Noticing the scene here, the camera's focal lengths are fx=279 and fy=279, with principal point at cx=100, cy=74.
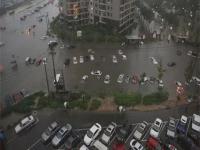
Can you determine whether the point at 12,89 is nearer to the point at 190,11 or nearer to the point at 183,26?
the point at 183,26

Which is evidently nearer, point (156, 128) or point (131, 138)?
point (131, 138)

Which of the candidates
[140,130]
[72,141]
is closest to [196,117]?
[140,130]

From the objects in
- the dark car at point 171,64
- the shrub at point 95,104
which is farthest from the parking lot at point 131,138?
the dark car at point 171,64

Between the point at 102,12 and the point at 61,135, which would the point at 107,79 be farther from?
the point at 102,12

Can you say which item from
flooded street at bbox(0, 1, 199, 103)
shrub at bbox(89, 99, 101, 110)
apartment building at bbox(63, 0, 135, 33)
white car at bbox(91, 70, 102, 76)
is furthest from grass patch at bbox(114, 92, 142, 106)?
apartment building at bbox(63, 0, 135, 33)

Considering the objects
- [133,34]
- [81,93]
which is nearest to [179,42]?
[133,34]

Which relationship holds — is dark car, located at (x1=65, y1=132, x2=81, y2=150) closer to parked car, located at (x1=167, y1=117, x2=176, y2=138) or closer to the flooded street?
the flooded street

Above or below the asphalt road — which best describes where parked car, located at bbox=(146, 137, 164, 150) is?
below
